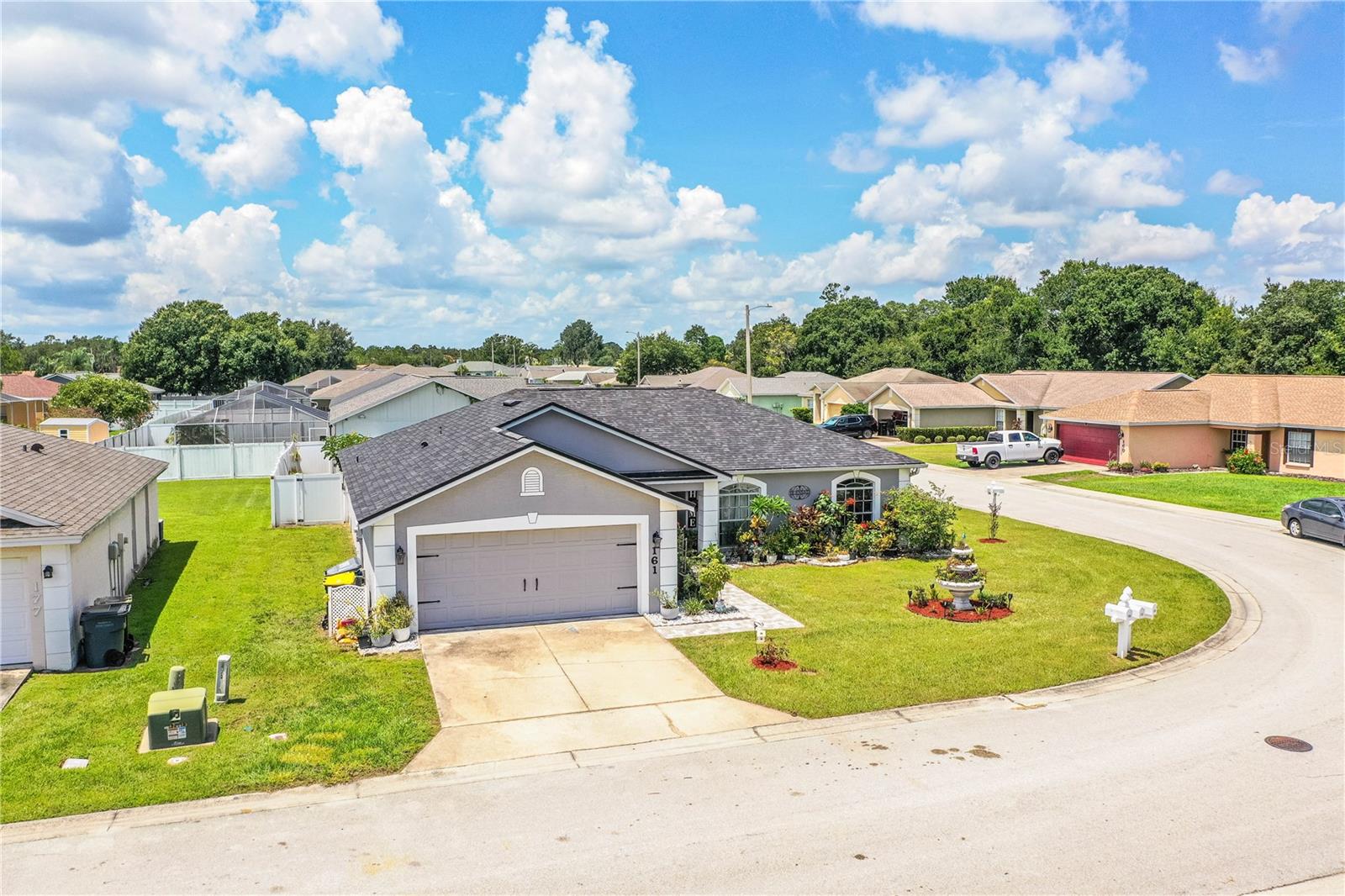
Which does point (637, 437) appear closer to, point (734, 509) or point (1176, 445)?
point (734, 509)

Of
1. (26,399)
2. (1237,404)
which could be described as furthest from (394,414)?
(1237,404)

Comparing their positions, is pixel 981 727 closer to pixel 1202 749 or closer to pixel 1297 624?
pixel 1202 749

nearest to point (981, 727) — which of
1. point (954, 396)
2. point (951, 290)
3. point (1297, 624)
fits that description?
point (1297, 624)

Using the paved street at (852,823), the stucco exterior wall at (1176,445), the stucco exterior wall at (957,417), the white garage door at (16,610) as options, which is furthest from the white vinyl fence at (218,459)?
the stucco exterior wall at (1176,445)

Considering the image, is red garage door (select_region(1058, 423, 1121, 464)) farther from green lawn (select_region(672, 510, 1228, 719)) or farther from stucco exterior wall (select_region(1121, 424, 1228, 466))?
green lawn (select_region(672, 510, 1228, 719))

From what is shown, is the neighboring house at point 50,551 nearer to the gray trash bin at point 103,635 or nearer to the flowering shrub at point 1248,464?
the gray trash bin at point 103,635
